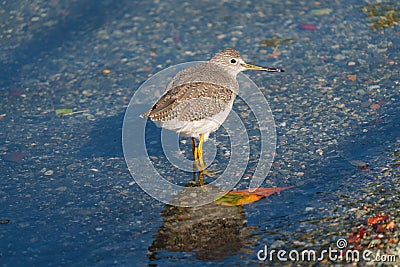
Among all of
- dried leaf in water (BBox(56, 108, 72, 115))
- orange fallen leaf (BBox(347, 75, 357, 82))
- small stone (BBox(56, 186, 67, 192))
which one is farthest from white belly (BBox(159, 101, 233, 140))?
orange fallen leaf (BBox(347, 75, 357, 82))

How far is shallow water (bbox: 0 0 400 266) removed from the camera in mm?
5832

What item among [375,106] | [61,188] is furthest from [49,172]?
[375,106]

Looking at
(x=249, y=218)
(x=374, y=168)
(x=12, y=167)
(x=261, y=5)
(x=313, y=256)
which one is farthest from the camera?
(x=261, y=5)

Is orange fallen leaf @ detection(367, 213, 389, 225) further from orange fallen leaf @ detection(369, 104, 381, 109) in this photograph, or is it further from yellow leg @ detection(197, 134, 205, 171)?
orange fallen leaf @ detection(369, 104, 381, 109)

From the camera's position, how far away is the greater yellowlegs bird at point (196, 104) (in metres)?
6.60

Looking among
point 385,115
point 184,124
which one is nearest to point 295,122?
point 385,115

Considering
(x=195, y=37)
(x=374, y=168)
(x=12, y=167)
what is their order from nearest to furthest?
(x=374, y=168) < (x=12, y=167) < (x=195, y=37)

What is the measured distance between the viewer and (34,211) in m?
6.42

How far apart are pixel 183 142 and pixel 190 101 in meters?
0.99

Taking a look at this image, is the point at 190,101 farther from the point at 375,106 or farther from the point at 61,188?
the point at 375,106

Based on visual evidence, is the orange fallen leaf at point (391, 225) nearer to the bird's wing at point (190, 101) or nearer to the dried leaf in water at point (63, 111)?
the bird's wing at point (190, 101)

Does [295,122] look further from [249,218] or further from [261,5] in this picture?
[261,5]

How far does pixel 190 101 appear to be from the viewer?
6.71 metres

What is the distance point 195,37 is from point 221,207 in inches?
164
